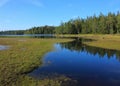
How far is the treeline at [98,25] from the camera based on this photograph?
110 m

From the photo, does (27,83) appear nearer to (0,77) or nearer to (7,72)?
(0,77)

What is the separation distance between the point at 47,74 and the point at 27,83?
11.5 feet

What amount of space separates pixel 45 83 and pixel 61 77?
7.46ft

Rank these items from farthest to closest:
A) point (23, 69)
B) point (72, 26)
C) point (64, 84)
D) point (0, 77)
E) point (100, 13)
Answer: point (72, 26) < point (100, 13) < point (23, 69) < point (0, 77) < point (64, 84)

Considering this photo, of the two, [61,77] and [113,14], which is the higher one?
[113,14]

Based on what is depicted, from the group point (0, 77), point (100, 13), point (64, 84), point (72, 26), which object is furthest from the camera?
point (72, 26)

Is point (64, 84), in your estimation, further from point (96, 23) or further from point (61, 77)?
point (96, 23)

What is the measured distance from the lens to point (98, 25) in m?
121

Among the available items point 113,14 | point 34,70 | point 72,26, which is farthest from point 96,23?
point 34,70

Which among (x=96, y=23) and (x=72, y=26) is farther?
(x=72, y=26)

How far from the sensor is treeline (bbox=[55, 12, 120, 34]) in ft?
361

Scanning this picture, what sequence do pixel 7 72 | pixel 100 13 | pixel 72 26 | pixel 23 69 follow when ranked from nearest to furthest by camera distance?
pixel 7 72 < pixel 23 69 < pixel 100 13 < pixel 72 26

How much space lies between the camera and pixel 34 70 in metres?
18.5

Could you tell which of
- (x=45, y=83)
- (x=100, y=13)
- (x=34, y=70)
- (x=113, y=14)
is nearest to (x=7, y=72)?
(x=34, y=70)
